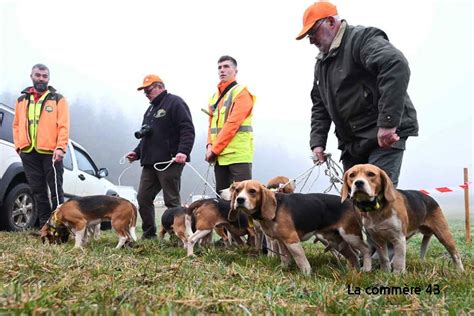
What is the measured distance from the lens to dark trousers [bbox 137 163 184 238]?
686 cm

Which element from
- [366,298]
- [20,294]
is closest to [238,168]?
[366,298]

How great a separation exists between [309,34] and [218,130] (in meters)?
2.29

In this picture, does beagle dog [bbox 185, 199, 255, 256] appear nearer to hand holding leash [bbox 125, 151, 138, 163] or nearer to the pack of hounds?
the pack of hounds

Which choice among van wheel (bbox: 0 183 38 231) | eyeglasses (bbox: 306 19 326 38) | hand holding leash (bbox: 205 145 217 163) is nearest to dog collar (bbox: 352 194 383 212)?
eyeglasses (bbox: 306 19 326 38)

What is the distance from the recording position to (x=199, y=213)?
5.82 metres

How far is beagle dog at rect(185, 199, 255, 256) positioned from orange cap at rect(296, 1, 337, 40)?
237 cm

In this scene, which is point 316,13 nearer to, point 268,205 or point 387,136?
point 387,136

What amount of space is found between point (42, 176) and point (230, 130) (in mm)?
3106

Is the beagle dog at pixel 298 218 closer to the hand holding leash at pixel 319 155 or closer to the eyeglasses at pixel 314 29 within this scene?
the hand holding leash at pixel 319 155

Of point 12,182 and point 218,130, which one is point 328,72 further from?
point 12,182

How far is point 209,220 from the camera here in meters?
5.73

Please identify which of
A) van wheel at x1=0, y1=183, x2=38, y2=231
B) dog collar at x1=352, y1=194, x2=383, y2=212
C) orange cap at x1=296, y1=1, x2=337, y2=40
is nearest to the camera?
dog collar at x1=352, y1=194, x2=383, y2=212

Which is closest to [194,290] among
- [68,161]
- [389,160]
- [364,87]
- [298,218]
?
[298,218]

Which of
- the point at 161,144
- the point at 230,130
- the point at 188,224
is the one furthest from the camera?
the point at 161,144
